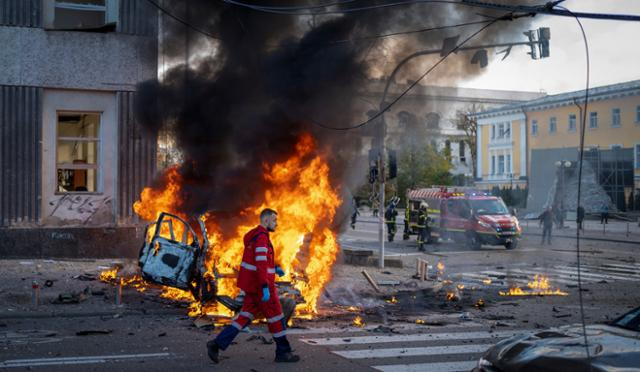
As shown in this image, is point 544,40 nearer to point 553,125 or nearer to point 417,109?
point 417,109

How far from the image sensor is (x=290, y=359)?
689 centimetres

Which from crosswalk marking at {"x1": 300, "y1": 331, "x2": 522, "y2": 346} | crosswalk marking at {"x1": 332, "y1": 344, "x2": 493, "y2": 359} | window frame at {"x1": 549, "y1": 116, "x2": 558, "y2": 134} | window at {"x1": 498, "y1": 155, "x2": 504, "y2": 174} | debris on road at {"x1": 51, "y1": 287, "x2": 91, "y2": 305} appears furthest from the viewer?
window at {"x1": 498, "y1": 155, "x2": 504, "y2": 174}

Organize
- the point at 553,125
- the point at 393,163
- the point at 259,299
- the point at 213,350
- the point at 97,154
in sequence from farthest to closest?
1. the point at 553,125
2. the point at 393,163
3. the point at 97,154
4. the point at 259,299
5. the point at 213,350

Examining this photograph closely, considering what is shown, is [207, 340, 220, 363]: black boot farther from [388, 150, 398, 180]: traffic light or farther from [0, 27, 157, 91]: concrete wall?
[0, 27, 157, 91]: concrete wall

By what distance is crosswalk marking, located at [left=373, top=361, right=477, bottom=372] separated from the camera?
6715 millimetres

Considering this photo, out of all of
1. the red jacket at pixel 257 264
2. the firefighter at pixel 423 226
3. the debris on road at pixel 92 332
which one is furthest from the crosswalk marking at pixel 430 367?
the firefighter at pixel 423 226

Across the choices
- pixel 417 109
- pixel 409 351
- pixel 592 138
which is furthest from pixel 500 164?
pixel 409 351

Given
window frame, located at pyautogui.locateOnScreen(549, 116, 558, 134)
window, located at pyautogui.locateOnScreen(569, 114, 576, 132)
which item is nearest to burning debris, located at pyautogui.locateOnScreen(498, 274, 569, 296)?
window, located at pyautogui.locateOnScreen(569, 114, 576, 132)

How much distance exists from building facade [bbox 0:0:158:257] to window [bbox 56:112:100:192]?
2cm

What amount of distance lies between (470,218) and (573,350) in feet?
Answer: 66.8

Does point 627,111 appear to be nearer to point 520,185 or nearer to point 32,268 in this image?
point 520,185

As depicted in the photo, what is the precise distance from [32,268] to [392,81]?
838 cm

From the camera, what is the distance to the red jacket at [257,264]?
6.92m

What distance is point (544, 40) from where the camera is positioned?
11.9 m
